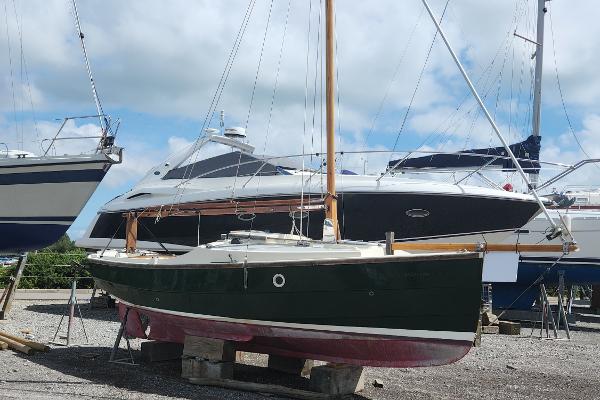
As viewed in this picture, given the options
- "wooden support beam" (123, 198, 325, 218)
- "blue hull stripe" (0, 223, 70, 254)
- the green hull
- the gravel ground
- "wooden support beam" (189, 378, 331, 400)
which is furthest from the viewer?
"blue hull stripe" (0, 223, 70, 254)

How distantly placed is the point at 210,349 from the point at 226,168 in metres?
9.24

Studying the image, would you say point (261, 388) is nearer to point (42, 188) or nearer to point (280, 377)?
point (280, 377)

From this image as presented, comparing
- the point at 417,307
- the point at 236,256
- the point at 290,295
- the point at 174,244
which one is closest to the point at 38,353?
the point at 236,256

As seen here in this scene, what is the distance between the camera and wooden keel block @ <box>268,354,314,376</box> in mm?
8750

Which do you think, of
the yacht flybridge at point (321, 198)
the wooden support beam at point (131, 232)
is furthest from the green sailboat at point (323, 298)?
the yacht flybridge at point (321, 198)

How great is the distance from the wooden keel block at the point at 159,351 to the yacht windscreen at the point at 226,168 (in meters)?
7.25

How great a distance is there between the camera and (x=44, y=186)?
1455 cm

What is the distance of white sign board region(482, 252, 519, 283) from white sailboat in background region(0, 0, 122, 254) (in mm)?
8923

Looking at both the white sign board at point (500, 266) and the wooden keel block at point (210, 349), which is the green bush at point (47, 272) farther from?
the white sign board at point (500, 266)

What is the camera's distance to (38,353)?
31.8 feet

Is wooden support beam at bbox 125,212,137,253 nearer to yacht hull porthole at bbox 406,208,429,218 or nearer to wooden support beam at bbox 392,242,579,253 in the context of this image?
wooden support beam at bbox 392,242,579,253

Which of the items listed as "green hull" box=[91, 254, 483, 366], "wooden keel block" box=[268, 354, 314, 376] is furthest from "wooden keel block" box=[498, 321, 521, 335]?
"green hull" box=[91, 254, 483, 366]

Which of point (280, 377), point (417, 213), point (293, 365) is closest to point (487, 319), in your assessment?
point (417, 213)

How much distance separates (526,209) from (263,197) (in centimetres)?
617
